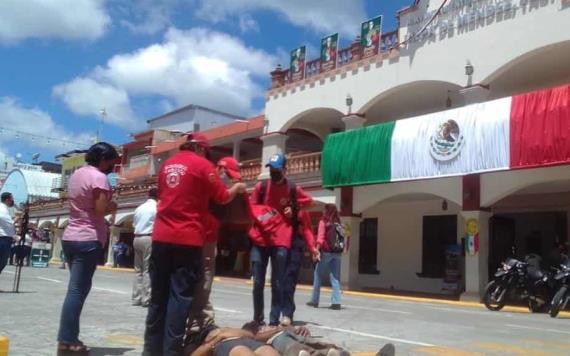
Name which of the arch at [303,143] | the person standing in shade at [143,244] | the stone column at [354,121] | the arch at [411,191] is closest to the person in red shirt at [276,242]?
the person standing in shade at [143,244]

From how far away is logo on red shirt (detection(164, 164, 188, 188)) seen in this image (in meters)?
4.43

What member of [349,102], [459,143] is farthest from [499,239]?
[349,102]

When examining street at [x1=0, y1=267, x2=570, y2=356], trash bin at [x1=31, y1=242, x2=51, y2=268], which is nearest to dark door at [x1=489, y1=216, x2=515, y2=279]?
street at [x1=0, y1=267, x2=570, y2=356]

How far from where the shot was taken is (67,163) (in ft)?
159

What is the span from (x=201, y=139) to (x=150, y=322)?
4.75 feet

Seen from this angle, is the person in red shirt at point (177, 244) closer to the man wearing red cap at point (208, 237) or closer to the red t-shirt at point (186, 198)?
the red t-shirt at point (186, 198)

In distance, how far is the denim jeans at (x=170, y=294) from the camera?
428 centimetres

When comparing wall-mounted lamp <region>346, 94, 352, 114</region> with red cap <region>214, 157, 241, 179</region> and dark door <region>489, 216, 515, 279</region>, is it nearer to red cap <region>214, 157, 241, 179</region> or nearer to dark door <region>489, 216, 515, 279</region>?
dark door <region>489, 216, 515, 279</region>

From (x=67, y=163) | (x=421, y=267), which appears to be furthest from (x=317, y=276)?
(x=67, y=163)

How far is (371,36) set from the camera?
65.2ft

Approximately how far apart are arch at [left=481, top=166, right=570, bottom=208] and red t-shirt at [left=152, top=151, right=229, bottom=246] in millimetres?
11918

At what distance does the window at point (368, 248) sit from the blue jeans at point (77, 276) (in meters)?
18.4

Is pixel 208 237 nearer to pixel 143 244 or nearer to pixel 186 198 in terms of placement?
pixel 186 198

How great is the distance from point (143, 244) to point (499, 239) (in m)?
13.8
